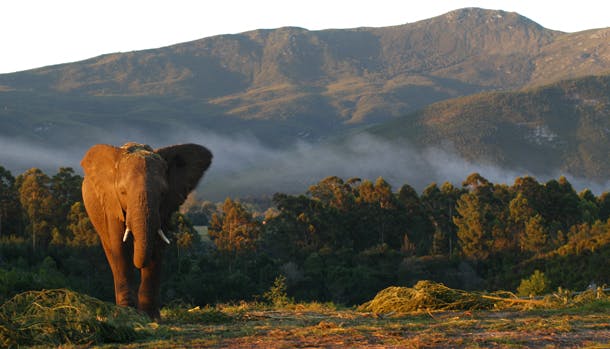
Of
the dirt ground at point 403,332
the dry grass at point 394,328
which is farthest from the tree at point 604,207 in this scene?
the dirt ground at point 403,332

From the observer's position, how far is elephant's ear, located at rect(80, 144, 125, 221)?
47.0ft

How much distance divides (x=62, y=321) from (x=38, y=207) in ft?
164

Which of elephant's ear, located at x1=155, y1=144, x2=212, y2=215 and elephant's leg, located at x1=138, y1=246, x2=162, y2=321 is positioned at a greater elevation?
elephant's ear, located at x1=155, y1=144, x2=212, y2=215

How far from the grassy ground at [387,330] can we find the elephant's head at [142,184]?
4.63ft

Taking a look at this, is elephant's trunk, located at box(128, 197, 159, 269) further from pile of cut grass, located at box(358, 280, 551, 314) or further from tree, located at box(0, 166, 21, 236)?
tree, located at box(0, 166, 21, 236)

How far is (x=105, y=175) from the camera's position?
14.7 metres

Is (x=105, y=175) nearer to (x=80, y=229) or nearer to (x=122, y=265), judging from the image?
(x=122, y=265)

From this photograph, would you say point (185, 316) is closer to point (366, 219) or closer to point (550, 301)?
point (550, 301)

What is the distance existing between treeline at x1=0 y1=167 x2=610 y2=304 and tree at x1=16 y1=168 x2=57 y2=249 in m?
0.08

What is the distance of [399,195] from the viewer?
3029 inches

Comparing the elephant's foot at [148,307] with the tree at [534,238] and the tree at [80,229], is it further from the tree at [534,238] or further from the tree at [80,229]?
the tree at [534,238]

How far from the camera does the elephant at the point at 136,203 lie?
13367 millimetres

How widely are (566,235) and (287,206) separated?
21.1 meters

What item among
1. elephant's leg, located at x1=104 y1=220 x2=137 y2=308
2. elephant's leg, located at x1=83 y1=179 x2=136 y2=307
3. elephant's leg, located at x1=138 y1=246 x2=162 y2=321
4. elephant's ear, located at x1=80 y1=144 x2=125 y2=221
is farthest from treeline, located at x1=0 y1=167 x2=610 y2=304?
elephant's leg, located at x1=138 y1=246 x2=162 y2=321
